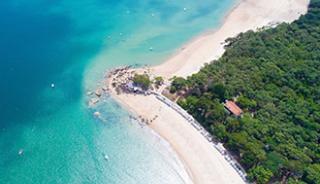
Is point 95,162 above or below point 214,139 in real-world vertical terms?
Result: below

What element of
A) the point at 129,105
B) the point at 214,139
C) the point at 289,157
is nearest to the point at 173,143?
the point at 214,139

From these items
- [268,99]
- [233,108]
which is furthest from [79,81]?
[268,99]

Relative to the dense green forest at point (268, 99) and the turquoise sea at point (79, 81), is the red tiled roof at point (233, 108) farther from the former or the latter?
the turquoise sea at point (79, 81)

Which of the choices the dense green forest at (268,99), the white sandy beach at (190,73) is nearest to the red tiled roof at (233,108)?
the dense green forest at (268,99)

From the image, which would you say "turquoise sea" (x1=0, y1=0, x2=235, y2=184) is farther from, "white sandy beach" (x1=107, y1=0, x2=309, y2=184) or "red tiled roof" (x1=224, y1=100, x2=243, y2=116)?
"red tiled roof" (x1=224, y1=100, x2=243, y2=116)

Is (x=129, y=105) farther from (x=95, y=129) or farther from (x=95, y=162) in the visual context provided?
(x=95, y=162)
